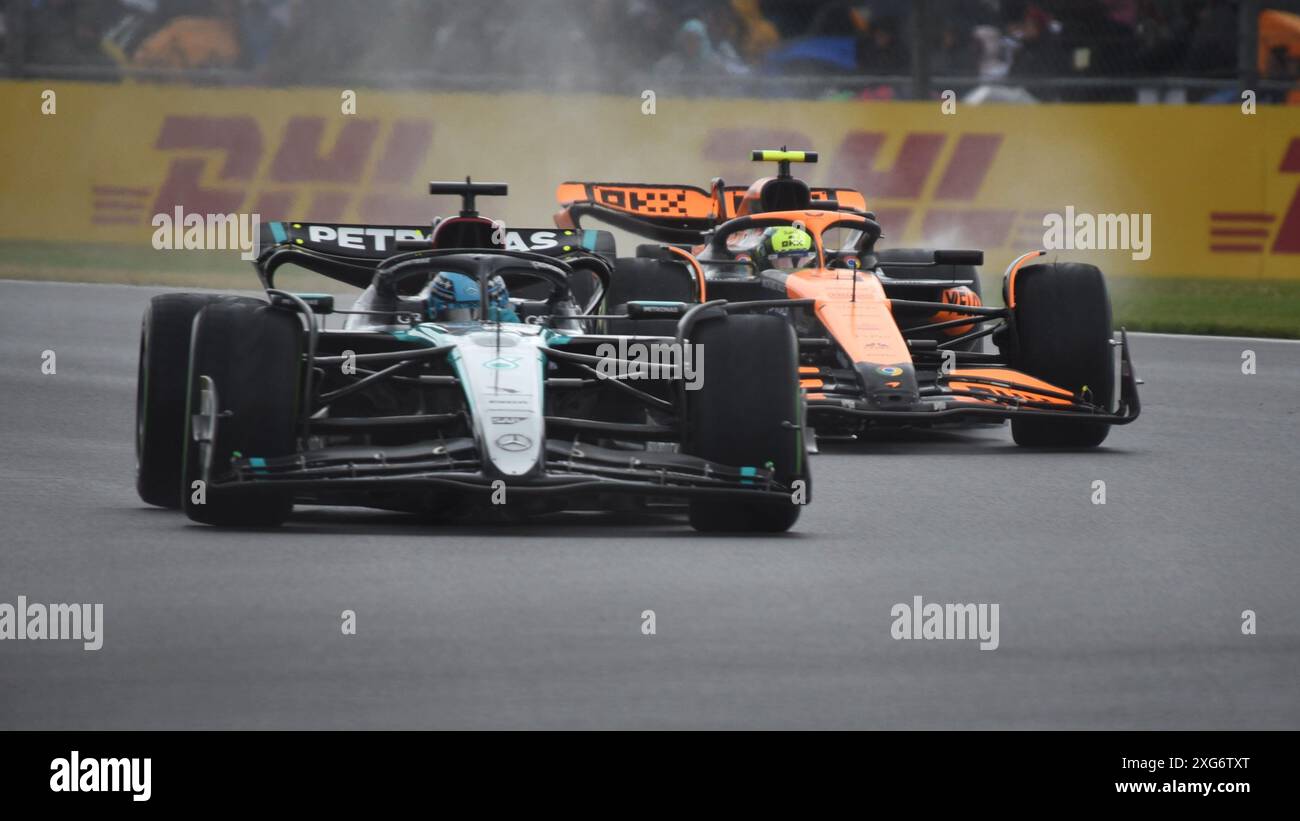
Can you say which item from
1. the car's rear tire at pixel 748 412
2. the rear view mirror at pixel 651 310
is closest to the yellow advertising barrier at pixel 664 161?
the rear view mirror at pixel 651 310

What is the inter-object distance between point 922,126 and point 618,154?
3124 millimetres

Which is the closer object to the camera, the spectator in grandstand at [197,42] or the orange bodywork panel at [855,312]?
the orange bodywork panel at [855,312]

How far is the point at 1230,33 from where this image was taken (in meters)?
21.3

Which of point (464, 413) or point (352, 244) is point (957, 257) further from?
point (464, 413)

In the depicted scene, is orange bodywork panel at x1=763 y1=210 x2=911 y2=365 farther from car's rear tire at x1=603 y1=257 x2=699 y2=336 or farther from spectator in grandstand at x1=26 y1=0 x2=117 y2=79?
spectator in grandstand at x1=26 y1=0 x2=117 y2=79

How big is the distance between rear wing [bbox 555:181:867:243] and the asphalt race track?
5180mm

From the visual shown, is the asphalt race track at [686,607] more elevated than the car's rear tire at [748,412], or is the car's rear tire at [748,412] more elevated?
the car's rear tire at [748,412]

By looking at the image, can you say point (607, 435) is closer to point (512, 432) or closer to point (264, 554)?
point (512, 432)

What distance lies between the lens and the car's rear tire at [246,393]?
317 inches

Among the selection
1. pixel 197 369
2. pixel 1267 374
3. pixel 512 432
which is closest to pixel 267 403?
pixel 197 369

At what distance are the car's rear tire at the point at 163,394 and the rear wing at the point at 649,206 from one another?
713 centimetres

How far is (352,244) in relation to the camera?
10758 mm

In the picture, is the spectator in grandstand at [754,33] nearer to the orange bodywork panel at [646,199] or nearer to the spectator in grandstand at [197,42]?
the spectator in grandstand at [197,42]

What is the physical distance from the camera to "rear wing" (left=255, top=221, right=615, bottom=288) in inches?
409
